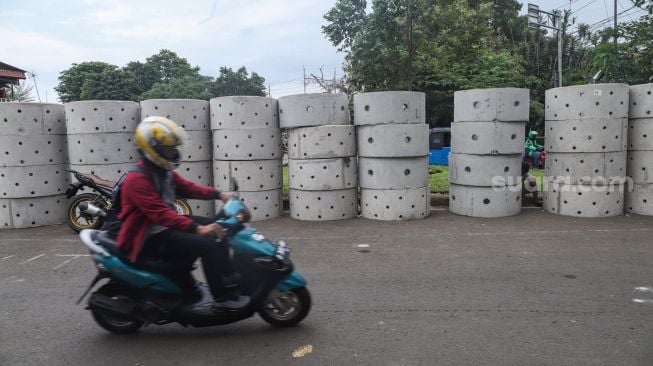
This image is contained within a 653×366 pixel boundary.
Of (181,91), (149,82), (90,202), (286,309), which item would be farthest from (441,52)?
(149,82)

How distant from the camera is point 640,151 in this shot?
368 inches

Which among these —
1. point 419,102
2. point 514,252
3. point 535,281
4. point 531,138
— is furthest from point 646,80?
point 535,281

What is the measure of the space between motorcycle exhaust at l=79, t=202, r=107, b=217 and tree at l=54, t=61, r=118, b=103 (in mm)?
43155

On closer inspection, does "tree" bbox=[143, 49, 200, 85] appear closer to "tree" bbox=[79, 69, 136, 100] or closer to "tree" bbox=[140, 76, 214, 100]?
"tree" bbox=[79, 69, 136, 100]

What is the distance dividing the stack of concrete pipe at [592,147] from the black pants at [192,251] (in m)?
7.80

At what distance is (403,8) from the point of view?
50.2ft

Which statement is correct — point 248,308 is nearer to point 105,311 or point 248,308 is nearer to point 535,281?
point 105,311

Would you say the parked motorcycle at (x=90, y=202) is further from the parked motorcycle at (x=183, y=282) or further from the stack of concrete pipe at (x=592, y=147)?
the stack of concrete pipe at (x=592, y=147)

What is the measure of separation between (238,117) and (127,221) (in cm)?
587

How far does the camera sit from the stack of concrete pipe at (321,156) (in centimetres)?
931

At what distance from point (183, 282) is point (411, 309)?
7.09ft

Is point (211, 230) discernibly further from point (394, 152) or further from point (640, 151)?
point (640, 151)

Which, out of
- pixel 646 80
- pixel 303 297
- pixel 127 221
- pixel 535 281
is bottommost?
pixel 535 281

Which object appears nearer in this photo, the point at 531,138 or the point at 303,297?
Result: the point at 303,297
